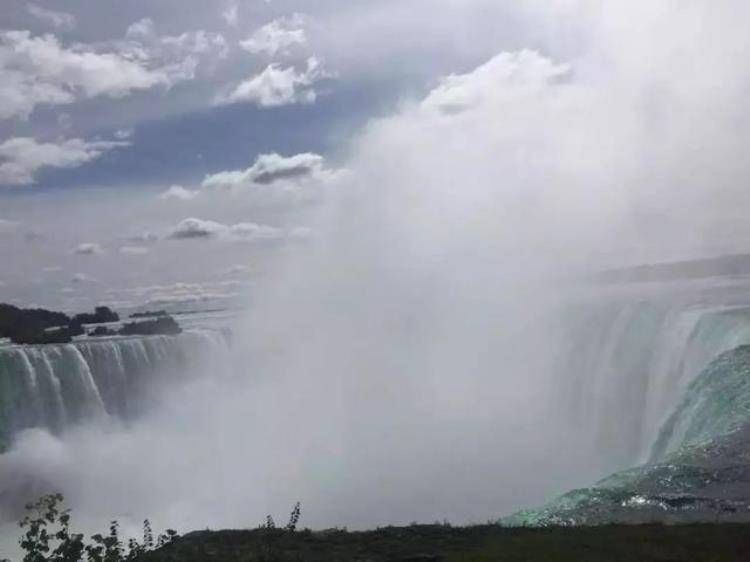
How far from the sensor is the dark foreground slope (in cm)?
588

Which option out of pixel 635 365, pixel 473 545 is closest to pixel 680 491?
pixel 473 545

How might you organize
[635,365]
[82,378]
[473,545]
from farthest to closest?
[82,378] → [635,365] → [473,545]

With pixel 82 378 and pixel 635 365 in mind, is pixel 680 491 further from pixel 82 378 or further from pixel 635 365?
pixel 82 378

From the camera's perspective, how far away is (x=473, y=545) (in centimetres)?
636

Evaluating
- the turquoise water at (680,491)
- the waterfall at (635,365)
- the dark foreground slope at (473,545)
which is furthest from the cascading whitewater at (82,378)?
the dark foreground slope at (473,545)

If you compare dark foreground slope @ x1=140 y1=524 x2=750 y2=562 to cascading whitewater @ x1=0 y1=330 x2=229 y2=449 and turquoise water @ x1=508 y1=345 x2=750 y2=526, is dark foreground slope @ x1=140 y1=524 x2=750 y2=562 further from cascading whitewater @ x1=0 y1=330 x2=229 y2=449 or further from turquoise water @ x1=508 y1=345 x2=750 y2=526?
cascading whitewater @ x1=0 y1=330 x2=229 y2=449

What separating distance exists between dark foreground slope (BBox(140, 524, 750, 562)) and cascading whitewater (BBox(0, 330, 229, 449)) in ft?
83.0

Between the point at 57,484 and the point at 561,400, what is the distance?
16717mm

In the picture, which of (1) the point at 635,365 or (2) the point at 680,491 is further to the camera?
(1) the point at 635,365

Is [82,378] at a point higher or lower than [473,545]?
higher

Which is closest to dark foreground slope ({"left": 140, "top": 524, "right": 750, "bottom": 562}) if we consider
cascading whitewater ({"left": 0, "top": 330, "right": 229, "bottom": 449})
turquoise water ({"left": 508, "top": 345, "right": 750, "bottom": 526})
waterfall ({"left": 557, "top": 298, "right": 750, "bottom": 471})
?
turquoise water ({"left": 508, "top": 345, "right": 750, "bottom": 526})

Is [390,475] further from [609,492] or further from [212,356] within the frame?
[212,356]

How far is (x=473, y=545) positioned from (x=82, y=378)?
2794 centimetres

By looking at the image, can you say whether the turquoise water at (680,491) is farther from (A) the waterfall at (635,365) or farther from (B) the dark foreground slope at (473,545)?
(A) the waterfall at (635,365)
